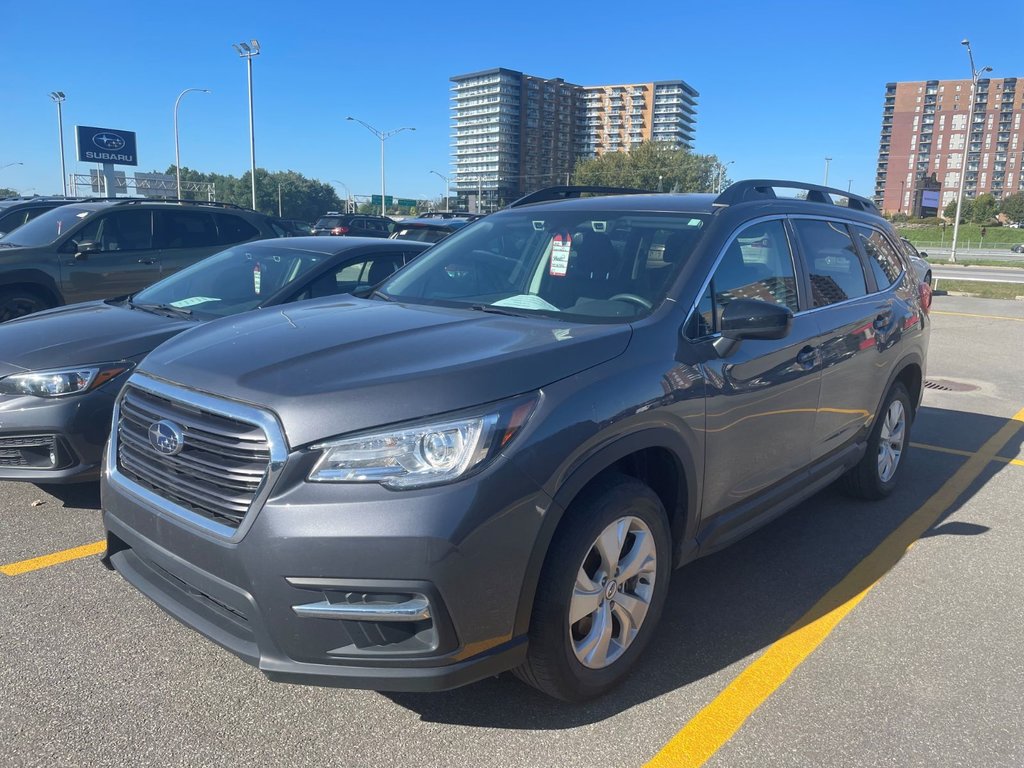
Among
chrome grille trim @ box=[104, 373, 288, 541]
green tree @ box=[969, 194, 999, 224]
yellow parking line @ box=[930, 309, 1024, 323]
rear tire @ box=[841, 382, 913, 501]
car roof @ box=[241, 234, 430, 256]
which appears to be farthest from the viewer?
green tree @ box=[969, 194, 999, 224]

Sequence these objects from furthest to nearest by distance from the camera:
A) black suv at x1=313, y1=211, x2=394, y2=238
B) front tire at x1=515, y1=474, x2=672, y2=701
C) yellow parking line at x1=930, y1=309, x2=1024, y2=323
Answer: black suv at x1=313, y1=211, x2=394, y2=238 → yellow parking line at x1=930, y1=309, x2=1024, y2=323 → front tire at x1=515, y1=474, x2=672, y2=701

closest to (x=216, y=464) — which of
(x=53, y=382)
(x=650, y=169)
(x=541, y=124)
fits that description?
(x=53, y=382)

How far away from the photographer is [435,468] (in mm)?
2344

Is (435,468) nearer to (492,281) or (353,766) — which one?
(353,766)

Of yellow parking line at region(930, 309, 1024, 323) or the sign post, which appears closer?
yellow parking line at region(930, 309, 1024, 323)

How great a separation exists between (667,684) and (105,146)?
2150 inches

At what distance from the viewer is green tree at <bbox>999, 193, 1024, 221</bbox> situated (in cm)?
11362

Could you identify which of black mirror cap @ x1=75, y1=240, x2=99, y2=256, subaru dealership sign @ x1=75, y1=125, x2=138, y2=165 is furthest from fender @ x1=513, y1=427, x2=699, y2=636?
subaru dealership sign @ x1=75, y1=125, x2=138, y2=165

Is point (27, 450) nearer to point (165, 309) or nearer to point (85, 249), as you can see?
point (165, 309)

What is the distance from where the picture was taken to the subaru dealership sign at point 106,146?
156ft

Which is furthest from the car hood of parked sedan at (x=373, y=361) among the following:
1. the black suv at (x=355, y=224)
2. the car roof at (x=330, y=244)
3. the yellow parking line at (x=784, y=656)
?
the black suv at (x=355, y=224)

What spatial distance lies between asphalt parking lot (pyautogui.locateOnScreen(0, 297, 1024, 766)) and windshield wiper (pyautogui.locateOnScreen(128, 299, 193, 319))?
1412 mm

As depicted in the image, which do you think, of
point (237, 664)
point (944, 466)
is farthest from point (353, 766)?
point (944, 466)

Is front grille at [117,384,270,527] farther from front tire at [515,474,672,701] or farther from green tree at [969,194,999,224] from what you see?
green tree at [969,194,999,224]
